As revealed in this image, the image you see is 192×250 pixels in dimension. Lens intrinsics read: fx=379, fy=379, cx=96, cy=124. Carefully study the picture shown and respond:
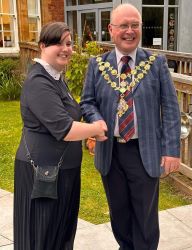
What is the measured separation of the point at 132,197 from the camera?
262cm

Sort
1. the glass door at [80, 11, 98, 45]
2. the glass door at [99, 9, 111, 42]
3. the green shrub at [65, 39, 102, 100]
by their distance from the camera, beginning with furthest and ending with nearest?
the glass door at [80, 11, 98, 45], the glass door at [99, 9, 111, 42], the green shrub at [65, 39, 102, 100]

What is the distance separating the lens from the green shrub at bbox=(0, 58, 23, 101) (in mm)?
10320

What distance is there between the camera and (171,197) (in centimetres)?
439

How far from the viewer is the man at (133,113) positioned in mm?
2398

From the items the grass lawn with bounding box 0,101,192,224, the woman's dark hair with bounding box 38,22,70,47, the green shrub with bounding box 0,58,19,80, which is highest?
the woman's dark hair with bounding box 38,22,70,47

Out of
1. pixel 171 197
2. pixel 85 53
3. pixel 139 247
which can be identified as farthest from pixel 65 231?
pixel 85 53

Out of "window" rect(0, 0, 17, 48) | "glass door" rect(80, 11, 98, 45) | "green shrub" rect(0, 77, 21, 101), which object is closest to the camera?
"green shrub" rect(0, 77, 21, 101)

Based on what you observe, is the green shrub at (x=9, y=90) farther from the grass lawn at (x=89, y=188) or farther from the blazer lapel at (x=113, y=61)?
the blazer lapel at (x=113, y=61)

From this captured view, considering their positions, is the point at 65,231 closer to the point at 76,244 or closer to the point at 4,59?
the point at 76,244

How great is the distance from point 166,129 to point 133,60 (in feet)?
1.62

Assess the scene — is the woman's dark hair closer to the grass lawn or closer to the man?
the man

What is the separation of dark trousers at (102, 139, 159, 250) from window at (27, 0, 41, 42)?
445 inches

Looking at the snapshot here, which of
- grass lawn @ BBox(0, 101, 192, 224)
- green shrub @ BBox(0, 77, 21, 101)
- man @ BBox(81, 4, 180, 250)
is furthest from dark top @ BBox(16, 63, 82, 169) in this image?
green shrub @ BBox(0, 77, 21, 101)

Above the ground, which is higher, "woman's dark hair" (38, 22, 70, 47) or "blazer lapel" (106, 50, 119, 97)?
"woman's dark hair" (38, 22, 70, 47)
